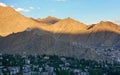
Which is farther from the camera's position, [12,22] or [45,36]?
[12,22]

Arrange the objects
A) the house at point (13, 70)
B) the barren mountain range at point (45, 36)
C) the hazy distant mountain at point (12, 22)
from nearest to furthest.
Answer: the house at point (13, 70), the barren mountain range at point (45, 36), the hazy distant mountain at point (12, 22)

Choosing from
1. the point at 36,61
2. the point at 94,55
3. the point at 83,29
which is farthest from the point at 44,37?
the point at 83,29

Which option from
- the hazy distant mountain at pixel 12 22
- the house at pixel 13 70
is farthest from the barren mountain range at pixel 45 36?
the house at pixel 13 70

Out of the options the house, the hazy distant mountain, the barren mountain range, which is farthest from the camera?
the hazy distant mountain

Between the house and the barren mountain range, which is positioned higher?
the barren mountain range

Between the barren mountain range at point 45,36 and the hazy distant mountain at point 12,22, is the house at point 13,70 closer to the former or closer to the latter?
the barren mountain range at point 45,36

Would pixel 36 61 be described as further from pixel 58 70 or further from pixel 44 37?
pixel 44 37

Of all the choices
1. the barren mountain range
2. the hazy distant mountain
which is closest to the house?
the barren mountain range

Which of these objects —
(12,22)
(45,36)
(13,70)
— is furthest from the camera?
(12,22)

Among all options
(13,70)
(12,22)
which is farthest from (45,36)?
(12,22)

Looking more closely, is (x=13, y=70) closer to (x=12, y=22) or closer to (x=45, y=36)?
(x=45, y=36)

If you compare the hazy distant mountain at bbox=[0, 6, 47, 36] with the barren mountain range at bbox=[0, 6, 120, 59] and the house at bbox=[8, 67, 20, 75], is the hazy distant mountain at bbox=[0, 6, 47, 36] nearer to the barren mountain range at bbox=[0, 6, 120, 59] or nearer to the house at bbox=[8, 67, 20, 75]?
the barren mountain range at bbox=[0, 6, 120, 59]
